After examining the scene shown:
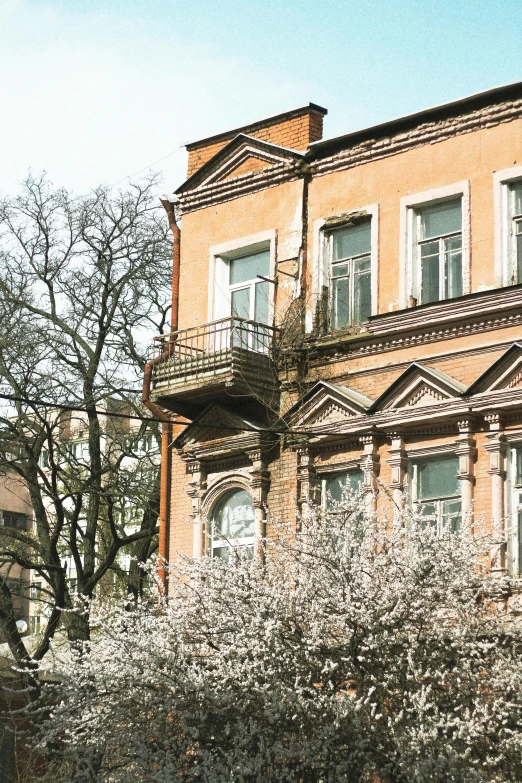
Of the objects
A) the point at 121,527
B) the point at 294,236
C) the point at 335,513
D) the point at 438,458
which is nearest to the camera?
the point at 335,513

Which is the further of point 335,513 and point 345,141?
point 345,141

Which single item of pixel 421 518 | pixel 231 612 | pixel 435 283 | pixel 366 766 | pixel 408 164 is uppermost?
pixel 408 164

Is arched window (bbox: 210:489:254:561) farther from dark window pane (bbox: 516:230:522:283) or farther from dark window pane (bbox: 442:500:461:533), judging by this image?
dark window pane (bbox: 516:230:522:283)

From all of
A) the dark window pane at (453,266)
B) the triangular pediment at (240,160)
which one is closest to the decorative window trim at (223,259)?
the triangular pediment at (240,160)

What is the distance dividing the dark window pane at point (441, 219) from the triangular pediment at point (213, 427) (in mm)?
3813

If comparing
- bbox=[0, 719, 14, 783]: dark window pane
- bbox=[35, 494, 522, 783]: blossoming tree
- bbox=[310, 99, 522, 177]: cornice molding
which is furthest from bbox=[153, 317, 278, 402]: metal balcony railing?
bbox=[0, 719, 14, 783]: dark window pane

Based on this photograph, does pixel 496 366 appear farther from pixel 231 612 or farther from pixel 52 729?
pixel 52 729

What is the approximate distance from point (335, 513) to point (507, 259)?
4.23 meters

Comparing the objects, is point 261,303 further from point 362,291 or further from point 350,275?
point 362,291

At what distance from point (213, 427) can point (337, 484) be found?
7.70 ft

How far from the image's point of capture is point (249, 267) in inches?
846

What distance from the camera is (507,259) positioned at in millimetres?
17969

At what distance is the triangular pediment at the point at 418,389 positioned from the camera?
701 inches

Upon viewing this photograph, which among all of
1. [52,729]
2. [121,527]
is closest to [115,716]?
[52,729]
